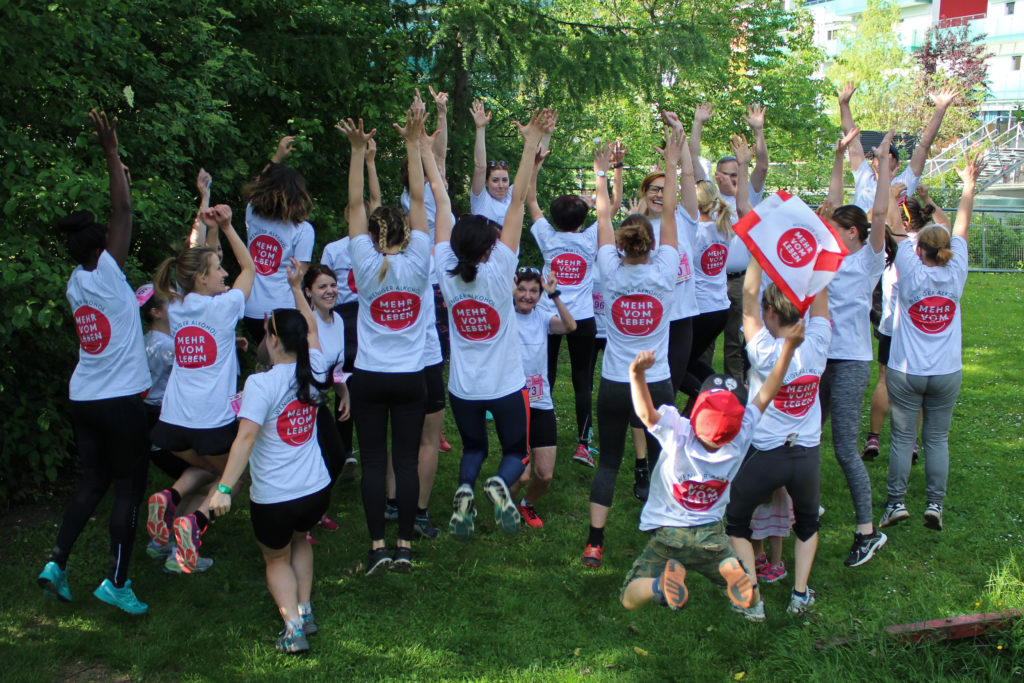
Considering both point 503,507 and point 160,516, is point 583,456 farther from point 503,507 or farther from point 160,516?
point 160,516

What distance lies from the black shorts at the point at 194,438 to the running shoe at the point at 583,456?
3069mm

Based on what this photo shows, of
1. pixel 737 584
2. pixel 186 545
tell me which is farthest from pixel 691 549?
pixel 186 545

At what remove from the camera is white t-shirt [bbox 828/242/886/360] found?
5.39 m

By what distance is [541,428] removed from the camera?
5.50 meters

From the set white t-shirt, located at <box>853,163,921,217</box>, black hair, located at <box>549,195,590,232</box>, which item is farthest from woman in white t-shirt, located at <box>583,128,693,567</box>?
white t-shirt, located at <box>853,163,921,217</box>

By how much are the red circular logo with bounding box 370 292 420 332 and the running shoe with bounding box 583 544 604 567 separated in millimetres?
1781

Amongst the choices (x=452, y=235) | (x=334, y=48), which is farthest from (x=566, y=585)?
(x=334, y=48)

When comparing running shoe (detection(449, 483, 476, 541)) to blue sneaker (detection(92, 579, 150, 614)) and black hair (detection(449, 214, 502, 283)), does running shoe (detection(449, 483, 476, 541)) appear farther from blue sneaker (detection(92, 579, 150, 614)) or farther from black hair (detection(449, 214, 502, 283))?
blue sneaker (detection(92, 579, 150, 614))

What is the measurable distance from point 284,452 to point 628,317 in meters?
2.15

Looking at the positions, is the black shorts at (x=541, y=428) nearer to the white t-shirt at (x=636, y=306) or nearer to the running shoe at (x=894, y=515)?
the white t-shirt at (x=636, y=306)

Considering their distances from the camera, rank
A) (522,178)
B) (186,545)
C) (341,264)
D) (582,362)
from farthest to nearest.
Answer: (582,362), (341,264), (522,178), (186,545)

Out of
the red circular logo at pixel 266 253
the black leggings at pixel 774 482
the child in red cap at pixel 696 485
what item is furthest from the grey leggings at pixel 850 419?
the red circular logo at pixel 266 253

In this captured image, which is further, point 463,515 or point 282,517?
point 463,515

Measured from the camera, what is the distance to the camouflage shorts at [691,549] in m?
3.88
